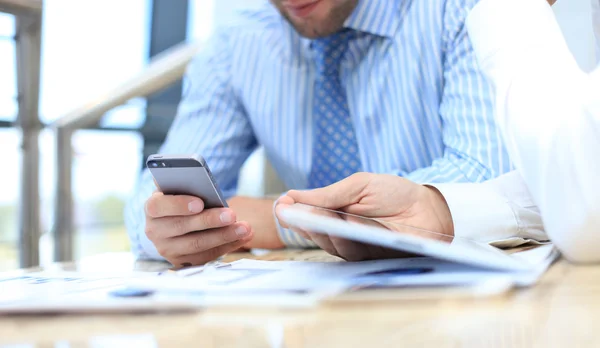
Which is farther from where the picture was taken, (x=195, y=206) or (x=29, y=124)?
(x=29, y=124)

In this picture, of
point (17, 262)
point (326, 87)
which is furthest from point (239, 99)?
point (17, 262)

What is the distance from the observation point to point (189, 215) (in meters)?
0.61

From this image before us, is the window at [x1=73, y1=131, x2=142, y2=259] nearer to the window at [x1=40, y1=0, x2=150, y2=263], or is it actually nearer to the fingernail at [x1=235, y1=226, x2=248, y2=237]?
the window at [x1=40, y1=0, x2=150, y2=263]

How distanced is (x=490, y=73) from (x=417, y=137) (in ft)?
1.63

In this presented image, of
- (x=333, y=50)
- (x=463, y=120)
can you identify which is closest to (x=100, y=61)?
(x=333, y=50)

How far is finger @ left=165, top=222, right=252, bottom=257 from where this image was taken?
2.01ft

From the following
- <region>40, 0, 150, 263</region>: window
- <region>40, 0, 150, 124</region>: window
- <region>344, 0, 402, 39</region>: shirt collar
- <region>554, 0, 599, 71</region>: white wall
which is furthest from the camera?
<region>40, 0, 150, 124</region>: window

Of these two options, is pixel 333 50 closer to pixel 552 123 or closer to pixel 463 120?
pixel 463 120

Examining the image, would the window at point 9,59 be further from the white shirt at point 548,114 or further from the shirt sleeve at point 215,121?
the white shirt at point 548,114

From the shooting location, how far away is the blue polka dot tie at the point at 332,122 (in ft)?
3.42

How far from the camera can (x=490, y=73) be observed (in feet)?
1.65

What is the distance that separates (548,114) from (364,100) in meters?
0.60

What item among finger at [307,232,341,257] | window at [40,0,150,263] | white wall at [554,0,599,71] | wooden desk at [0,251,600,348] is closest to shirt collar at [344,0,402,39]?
white wall at [554,0,599,71]

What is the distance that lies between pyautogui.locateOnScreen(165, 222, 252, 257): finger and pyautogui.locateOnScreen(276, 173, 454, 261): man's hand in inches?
4.6
